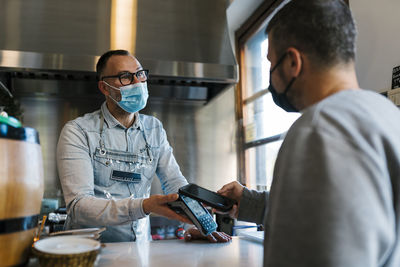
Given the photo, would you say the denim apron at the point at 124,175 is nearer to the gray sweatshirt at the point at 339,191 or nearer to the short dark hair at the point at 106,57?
the short dark hair at the point at 106,57

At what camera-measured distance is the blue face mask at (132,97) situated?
4.99ft

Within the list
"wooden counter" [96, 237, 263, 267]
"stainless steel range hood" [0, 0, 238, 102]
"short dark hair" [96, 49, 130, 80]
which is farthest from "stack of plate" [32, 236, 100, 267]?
"stainless steel range hood" [0, 0, 238, 102]

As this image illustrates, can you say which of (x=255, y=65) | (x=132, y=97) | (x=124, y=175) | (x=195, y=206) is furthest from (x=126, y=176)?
(x=255, y=65)

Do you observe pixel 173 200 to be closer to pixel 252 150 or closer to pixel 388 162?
A: pixel 388 162

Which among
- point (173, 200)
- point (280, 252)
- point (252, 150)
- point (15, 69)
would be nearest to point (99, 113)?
point (15, 69)

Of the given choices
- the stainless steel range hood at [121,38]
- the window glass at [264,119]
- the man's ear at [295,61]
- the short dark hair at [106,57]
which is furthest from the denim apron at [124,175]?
the window glass at [264,119]

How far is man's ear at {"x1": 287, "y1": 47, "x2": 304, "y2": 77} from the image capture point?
2.18 ft

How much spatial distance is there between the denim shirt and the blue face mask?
0.23ft

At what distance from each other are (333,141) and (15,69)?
170cm

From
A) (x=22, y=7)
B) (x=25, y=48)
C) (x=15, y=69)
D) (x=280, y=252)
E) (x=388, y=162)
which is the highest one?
(x=22, y=7)

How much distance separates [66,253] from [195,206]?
452mm

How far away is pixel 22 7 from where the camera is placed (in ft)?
6.26

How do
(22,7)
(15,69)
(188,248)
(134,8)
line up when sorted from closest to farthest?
(188,248), (15,69), (22,7), (134,8)

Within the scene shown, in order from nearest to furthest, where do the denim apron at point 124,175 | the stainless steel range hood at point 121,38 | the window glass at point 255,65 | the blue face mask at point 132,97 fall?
1. the denim apron at point 124,175
2. the blue face mask at point 132,97
3. the stainless steel range hood at point 121,38
4. the window glass at point 255,65
